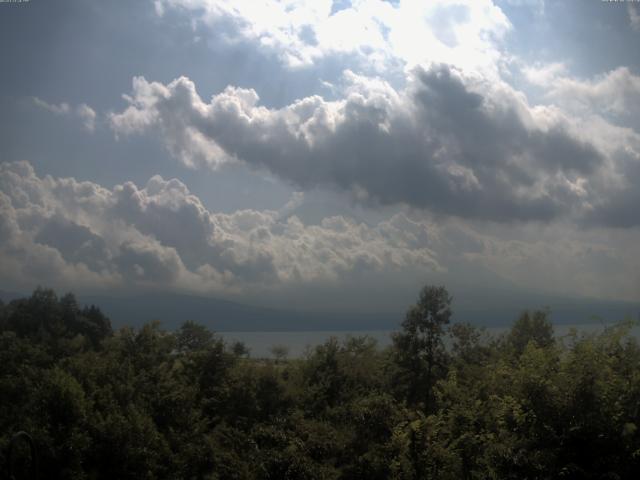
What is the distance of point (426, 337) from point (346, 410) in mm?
12804

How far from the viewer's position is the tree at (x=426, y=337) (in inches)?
1721

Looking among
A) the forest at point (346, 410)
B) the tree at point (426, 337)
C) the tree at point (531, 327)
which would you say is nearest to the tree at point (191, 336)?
the forest at point (346, 410)

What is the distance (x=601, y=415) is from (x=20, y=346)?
173 feet

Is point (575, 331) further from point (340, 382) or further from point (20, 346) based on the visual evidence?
point (20, 346)

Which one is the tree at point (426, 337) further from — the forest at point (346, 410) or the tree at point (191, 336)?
the tree at point (191, 336)

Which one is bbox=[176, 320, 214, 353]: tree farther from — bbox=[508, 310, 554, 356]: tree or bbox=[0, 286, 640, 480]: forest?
A: bbox=[508, 310, 554, 356]: tree

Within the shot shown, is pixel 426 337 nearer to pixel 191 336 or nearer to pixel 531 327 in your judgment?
pixel 531 327

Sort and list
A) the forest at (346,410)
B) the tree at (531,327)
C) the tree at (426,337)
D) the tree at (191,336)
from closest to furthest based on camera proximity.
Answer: the forest at (346,410) → the tree at (426,337) → the tree at (531,327) → the tree at (191,336)

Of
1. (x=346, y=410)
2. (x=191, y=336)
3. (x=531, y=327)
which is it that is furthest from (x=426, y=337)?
(x=191, y=336)

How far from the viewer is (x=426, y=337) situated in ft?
144

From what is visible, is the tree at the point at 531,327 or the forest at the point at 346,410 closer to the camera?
the forest at the point at 346,410

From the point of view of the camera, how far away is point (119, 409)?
32.8 m

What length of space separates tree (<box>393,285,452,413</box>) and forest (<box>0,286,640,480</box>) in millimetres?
106

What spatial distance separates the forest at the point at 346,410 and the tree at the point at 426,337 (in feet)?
0.35
